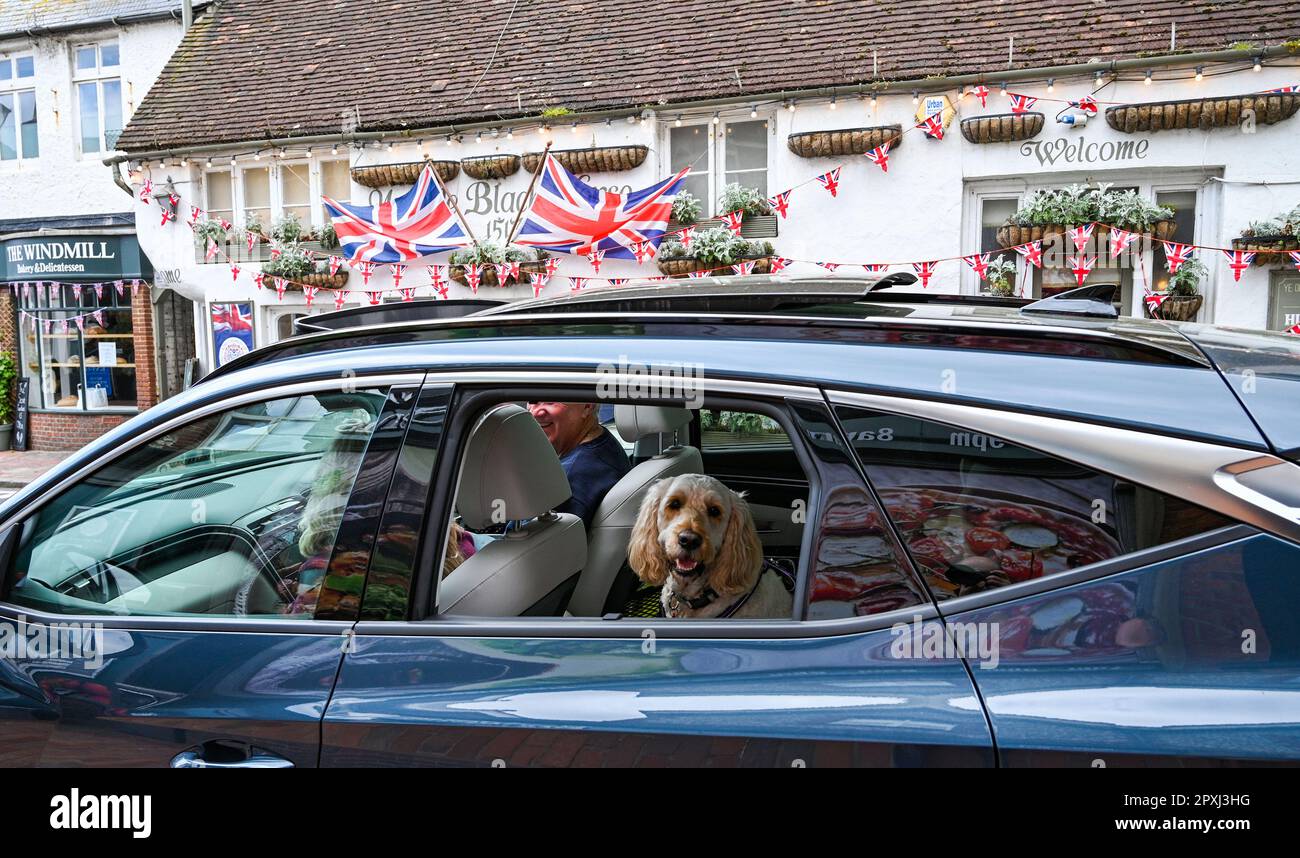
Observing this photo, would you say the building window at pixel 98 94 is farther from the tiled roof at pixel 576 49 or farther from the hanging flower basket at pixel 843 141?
the hanging flower basket at pixel 843 141

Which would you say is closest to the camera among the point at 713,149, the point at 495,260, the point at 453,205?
the point at 713,149

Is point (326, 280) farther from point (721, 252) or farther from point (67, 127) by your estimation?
point (67, 127)

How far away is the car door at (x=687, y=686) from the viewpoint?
1.44m

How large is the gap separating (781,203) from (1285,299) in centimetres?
548

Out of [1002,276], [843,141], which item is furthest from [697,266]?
[1002,276]

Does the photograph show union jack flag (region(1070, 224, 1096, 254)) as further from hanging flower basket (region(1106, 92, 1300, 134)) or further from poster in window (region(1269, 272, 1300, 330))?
poster in window (region(1269, 272, 1300, 330))

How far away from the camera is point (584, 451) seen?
3734mm

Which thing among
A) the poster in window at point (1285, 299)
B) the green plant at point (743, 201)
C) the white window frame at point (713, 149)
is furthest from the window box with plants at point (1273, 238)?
the white window frame at point (713, 149)

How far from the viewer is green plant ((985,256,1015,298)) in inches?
415

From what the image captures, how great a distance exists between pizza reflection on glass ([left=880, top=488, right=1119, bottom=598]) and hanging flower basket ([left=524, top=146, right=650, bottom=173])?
11077 millimetres

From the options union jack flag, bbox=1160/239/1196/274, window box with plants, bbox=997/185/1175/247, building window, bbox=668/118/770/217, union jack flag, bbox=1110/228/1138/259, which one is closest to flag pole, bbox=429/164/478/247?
building window, bbox=668/118/770/217
